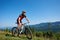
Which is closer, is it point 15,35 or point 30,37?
point 30,37

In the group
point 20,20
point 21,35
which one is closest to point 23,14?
point 20,20

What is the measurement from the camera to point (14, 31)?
14.9m

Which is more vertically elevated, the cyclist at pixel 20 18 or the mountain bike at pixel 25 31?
the cyclist at pixel 20 18

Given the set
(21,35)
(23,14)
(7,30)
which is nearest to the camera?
(23,14)

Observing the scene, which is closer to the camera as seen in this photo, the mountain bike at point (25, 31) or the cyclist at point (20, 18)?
the cyclist at point (20, 18)

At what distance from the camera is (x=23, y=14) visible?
13422mm

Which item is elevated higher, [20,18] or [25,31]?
[20,18]

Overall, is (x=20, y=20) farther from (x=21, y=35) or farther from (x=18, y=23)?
(x=21, y=35)

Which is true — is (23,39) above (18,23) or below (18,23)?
below

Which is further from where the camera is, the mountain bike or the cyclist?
the mountain bike

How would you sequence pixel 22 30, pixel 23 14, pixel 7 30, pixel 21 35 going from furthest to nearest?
pixel 7 30, pixel 21 35, pixel 22 30, pixel 23 14

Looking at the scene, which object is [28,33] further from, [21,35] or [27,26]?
[21,35]

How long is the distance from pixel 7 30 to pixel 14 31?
594 cm

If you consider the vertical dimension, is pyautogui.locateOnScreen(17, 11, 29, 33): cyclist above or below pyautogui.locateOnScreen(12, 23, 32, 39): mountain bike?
above
